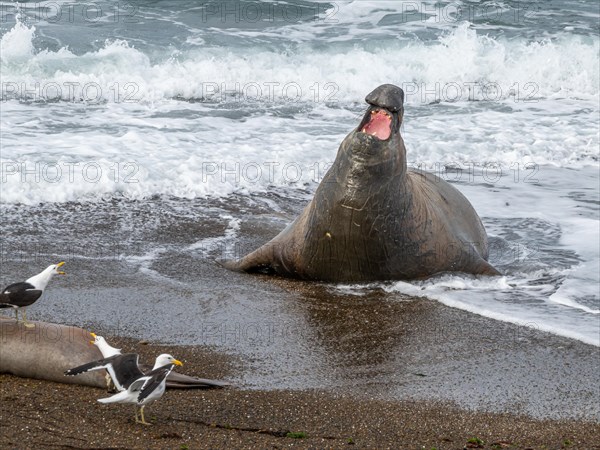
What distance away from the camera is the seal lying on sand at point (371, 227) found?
25.8 feet

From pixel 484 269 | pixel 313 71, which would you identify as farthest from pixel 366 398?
pixel 313 71

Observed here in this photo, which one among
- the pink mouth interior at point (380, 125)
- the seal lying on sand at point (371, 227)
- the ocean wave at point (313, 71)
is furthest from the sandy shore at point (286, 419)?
the ocean wave at point (313, 71)

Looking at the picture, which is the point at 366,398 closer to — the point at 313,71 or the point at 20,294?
the point at 20,294

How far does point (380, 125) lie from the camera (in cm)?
792

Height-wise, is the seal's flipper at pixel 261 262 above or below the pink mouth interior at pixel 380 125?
below

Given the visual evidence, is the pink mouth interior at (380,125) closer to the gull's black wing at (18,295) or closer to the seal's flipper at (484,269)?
the seal's flipper at (484,269)

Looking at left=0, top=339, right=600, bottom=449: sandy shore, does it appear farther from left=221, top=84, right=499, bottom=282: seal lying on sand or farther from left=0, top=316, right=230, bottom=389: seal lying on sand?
left=221, top=84, right=499, bottom=282: seal lying on sand

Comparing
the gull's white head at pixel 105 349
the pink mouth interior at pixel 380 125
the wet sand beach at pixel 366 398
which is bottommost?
the wet sand beach at pixel 366 398

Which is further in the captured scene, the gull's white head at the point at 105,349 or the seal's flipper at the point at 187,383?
the seal's flipper at the point at 187,383

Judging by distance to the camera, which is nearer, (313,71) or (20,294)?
(20,294)

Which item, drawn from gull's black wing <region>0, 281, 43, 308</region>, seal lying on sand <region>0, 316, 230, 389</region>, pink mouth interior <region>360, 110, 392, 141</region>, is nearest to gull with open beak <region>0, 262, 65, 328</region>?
gull's black wing <region>0, 281, 43, 308</region>

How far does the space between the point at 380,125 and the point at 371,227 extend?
82cm

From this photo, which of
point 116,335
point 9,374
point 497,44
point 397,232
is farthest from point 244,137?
point 497,44

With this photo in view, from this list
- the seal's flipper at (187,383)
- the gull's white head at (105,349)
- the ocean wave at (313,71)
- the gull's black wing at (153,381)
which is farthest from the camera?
the ocean wave at (313,71)
